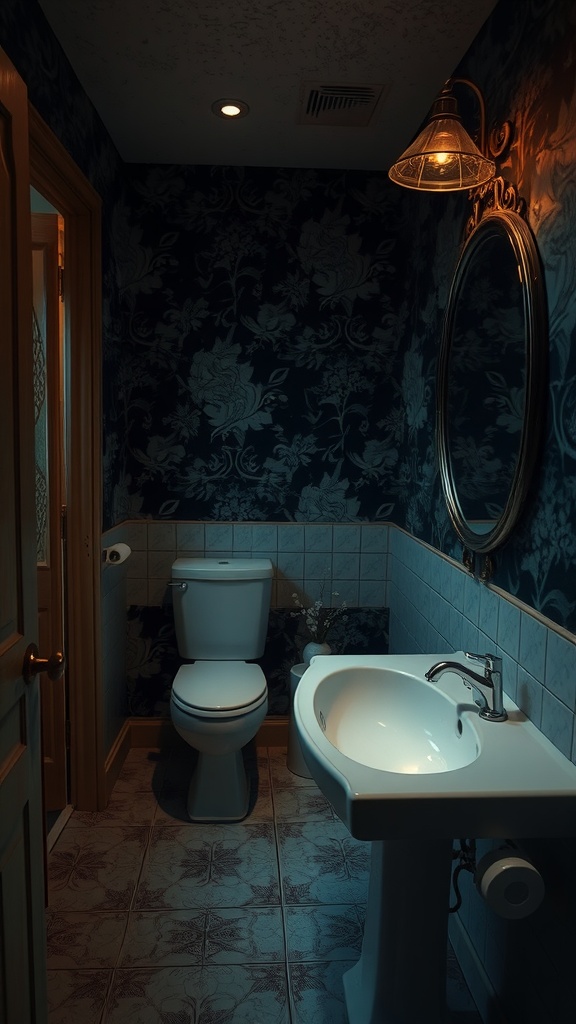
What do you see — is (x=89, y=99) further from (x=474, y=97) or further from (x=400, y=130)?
(x=474, y=97)

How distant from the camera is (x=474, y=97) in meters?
1.91

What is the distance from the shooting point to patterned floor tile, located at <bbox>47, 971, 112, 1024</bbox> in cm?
169

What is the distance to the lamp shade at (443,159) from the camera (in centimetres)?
155

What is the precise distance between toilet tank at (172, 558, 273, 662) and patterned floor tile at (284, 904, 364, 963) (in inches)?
41.3

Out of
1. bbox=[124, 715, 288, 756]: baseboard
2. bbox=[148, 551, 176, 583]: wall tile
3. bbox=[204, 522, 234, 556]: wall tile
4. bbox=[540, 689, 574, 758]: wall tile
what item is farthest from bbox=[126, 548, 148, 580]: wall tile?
bbox=[540, 689, 574, 758]: wall tile

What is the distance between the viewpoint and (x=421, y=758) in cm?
164

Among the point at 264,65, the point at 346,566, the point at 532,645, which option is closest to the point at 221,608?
the point at 346,566

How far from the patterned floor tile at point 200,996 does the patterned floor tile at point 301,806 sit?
0.74 m

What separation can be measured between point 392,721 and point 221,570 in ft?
4.01

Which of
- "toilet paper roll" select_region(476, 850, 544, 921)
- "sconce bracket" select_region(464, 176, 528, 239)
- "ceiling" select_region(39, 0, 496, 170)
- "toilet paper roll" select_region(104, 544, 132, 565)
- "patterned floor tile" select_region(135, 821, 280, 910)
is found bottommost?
"patterned floor tile" select_region(135, 821, 280, 910)

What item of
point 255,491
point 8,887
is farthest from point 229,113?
point 8,887

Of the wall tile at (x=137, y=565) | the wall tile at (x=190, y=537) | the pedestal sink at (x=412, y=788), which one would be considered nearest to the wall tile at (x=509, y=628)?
the pedestal sink at (x=412, y=788)

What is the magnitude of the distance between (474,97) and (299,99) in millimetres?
639

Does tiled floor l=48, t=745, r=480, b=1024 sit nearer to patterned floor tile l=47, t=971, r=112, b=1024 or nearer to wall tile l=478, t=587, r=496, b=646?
patterned floor tile l=47, t=971, r=112, b=1024
